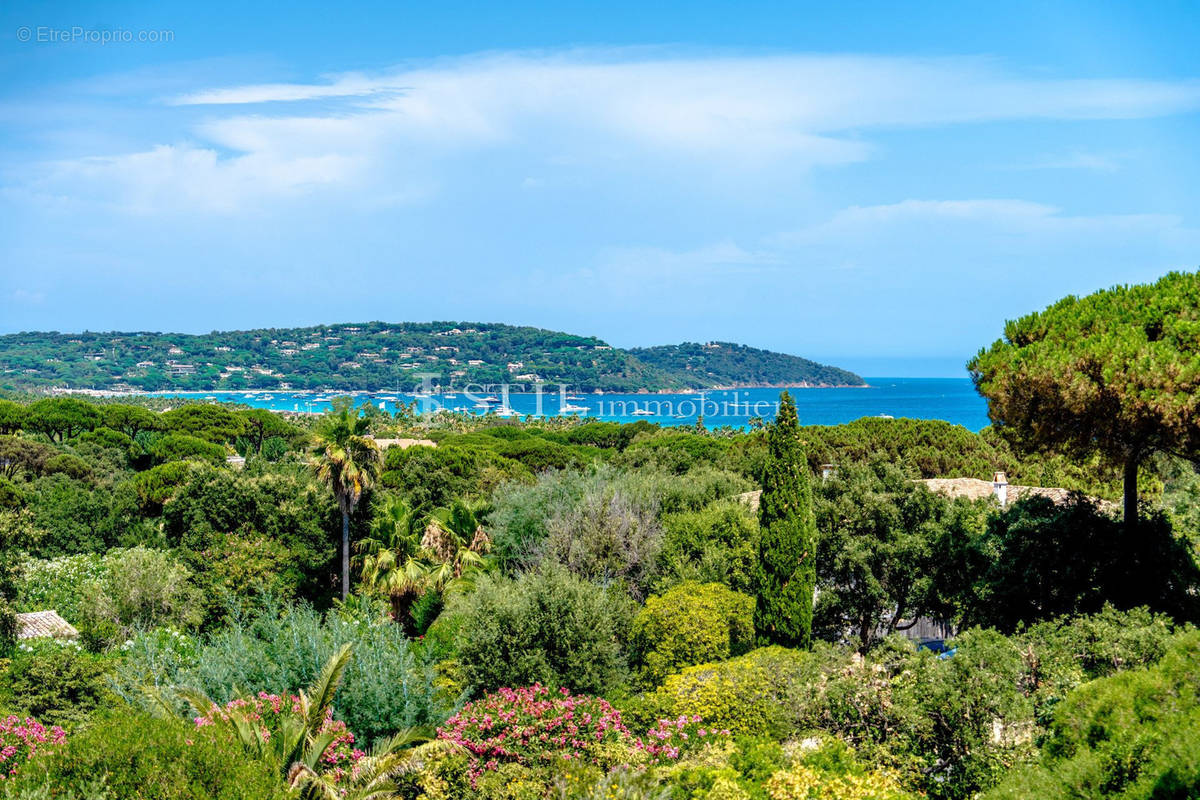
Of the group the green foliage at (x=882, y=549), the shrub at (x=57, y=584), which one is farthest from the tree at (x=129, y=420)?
the green foliage at (x=882, y=549)

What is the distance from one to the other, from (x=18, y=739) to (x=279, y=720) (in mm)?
2726

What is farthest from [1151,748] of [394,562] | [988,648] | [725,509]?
[394,562]

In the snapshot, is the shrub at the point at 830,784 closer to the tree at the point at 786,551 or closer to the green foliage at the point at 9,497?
the tree at the point at 786,551

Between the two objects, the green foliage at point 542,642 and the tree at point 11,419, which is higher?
the tree at point 11,419

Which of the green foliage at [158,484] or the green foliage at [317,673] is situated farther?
the green foliage at [158,484]

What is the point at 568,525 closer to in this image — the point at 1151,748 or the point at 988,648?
the point at 988,648

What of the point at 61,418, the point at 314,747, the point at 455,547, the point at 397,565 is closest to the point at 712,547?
the point at 455,547

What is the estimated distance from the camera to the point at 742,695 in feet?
37.3

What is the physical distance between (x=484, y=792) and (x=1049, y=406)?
8408 millimetres

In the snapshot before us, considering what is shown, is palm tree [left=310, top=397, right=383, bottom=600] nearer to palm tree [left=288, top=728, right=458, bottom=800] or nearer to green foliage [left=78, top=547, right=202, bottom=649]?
green foliage [left=78, top=547, right=202, bottom=649]

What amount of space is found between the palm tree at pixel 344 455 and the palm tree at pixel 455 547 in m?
2.13

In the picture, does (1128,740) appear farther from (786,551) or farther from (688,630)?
(688,630)

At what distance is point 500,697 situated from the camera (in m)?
10.6

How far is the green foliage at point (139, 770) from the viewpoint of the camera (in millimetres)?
6930
